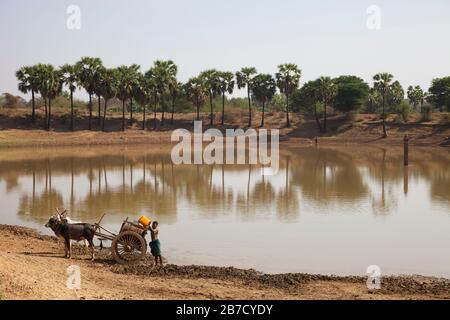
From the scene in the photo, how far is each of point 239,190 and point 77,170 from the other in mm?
16451

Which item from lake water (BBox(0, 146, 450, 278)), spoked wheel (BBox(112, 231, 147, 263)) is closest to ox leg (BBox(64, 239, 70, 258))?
spoked wheel (BBox(112, 231, 147, 263))

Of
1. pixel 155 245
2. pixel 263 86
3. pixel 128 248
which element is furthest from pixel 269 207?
pixel 263 86

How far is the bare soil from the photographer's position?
66812mm

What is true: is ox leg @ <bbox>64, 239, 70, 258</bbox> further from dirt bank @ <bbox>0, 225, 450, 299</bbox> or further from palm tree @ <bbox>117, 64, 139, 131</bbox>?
palm tree @ <bbox>117, 64, 139, 131</bbox>

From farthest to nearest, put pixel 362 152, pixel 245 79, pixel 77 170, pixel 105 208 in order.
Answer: pixel 245 79 < pixel 362 152 < pixel 77 170 < pixel 105 208

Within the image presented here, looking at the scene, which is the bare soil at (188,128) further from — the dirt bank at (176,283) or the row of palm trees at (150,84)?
the dirt bank at (176,283)

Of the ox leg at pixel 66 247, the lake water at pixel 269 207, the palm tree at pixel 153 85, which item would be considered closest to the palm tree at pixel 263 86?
the palm tree at pixel 153 85

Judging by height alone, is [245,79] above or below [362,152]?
above

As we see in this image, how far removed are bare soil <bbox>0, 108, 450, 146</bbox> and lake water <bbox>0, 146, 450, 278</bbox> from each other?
62.0 ft

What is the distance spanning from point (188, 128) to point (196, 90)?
555 centimetres

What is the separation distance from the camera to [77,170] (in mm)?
41406

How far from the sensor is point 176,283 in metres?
12.6
